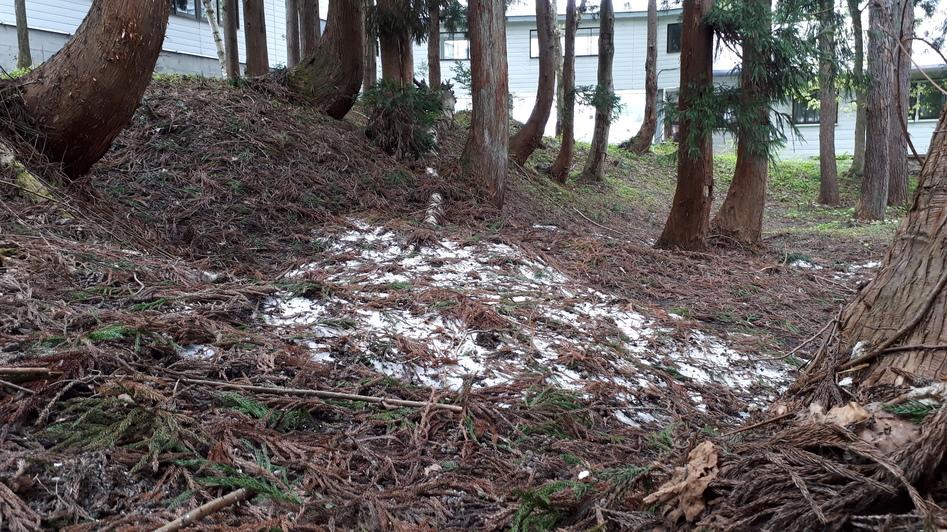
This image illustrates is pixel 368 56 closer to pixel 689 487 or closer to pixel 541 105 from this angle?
pixel 541 105

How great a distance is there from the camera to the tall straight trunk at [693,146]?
→ 7906 millimetres

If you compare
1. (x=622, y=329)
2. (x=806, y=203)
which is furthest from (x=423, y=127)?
(x=806, y=203)

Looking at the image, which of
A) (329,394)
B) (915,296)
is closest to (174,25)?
(329,394)

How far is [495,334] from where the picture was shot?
4.01 m

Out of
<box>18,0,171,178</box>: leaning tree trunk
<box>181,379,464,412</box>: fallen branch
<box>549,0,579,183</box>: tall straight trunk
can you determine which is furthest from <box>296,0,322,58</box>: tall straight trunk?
<box>181,379,464,412</box>: fallen branch

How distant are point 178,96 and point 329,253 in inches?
176

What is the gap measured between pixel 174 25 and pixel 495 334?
19880 millimetres

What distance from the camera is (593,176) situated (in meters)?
16.0

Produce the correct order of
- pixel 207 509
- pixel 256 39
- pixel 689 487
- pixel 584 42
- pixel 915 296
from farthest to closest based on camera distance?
1. pixel 584 42
2. pixel 256 39
3. pixel 915 296
4. pixel 207 509
5. pixel 689 487

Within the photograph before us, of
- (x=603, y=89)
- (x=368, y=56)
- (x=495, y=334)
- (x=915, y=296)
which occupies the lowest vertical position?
(x=495, y=334)

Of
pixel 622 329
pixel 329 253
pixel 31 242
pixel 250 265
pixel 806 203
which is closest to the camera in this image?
pixel 31 242

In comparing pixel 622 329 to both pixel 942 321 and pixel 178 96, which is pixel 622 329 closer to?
pixel 942 321

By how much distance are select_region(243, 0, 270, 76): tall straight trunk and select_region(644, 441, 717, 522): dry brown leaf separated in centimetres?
1128

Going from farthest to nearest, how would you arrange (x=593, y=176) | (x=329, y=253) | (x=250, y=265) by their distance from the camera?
(x=593, y=176)
(x=329, y=253)
(x=250, y=265)
